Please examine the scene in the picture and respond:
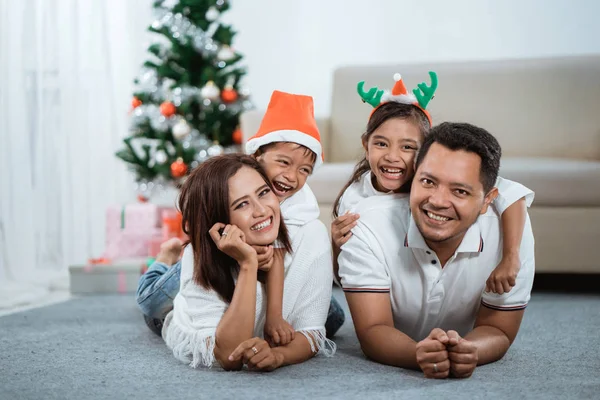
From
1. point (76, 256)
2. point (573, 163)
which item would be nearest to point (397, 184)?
point (573, 163)

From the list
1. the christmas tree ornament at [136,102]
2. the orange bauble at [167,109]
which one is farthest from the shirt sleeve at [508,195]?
the christmas tree ornament at [136,102]

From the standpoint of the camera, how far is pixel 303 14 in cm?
427

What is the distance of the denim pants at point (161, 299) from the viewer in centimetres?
189

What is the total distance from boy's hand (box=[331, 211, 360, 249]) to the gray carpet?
28 centimetres

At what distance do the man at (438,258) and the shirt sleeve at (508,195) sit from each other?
31 mm

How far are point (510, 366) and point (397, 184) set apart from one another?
51 cm

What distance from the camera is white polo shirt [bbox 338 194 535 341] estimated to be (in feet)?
5.10

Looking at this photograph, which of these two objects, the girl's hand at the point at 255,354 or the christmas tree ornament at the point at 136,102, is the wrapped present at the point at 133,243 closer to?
the christmas tree ornament at the point at 136,102

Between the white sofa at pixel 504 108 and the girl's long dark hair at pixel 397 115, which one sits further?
the white sofa at pixel 504 108

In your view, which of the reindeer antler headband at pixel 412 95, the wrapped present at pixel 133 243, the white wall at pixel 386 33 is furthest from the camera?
the white wall at pixel 386 33

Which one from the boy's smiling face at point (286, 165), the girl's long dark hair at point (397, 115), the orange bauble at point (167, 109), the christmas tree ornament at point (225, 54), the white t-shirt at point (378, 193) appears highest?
the christmas tree ornament at point (225, 54)

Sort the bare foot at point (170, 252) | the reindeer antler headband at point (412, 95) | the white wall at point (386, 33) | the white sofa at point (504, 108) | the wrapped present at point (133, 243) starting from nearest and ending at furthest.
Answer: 1. the reindeer antler headband at point (412, 95)
2. the bare foot at point (170, 252)
3. the white sofa at point (504, 108)
4. the wrapped present at point (133, 243)
5. the white wall at point (386, 33)

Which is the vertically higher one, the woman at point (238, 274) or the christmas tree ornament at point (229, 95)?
the christmas tree ornament at point (229, 95)

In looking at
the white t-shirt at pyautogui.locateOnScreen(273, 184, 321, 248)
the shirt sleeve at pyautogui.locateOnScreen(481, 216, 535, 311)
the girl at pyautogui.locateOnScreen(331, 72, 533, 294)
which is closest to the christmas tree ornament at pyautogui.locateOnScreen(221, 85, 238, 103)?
the girl at pyautogui.locateOnScreen(331, 72, 533, 294)
